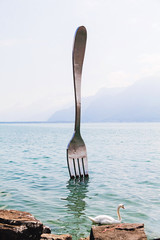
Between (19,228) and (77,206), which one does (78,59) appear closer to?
(77,206)

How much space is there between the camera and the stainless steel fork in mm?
7922

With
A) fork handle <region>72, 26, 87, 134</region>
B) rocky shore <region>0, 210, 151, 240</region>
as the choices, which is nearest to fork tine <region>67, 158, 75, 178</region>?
fork handle <region>72, 26, 87, 134</region>

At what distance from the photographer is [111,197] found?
8250mm

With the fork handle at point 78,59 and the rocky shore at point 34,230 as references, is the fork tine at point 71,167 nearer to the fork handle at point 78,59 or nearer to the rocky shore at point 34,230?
the fork handle at point 78,59

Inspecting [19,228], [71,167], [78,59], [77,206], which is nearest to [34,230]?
[19,228]

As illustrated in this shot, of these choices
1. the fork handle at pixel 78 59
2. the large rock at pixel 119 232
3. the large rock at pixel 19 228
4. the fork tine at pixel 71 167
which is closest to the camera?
the large rock at pixel 19 228

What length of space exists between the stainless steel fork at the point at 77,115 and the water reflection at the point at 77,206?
43cm

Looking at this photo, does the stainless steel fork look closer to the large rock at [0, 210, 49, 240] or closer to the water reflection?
the water reflection

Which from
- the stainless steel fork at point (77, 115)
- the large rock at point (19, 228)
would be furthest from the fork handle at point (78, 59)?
the large rock at point (19, 228)

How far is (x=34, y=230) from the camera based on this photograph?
14.4ft

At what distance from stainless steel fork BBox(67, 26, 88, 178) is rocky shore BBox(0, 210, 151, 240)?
11.3ft

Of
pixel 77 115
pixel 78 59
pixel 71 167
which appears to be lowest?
pixel 71 167

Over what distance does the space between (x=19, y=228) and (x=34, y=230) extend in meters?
0.24

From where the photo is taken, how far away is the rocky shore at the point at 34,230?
4.25 meters
